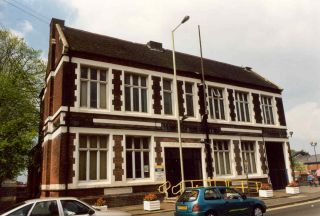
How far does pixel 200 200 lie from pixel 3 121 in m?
17.5

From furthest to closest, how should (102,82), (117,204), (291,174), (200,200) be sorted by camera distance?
(291,174), (102,82), (117,204), (200,200)

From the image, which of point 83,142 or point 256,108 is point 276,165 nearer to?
point 256,108

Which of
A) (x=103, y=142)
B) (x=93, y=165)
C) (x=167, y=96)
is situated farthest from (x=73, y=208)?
(x=167, y=96)

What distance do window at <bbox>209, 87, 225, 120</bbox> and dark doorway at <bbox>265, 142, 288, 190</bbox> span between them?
612 centimetres

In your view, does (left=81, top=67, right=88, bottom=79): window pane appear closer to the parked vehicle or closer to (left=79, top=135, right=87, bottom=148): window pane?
(left=79, top=135, right=87, bottom=148): window pane

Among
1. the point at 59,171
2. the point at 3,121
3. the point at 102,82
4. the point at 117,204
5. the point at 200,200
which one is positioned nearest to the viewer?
the point at 200,200

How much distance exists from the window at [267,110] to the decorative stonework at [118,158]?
15280mm

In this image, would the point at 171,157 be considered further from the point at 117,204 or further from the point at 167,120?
the point at 117,204

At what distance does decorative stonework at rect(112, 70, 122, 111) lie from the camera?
1959 centimetres

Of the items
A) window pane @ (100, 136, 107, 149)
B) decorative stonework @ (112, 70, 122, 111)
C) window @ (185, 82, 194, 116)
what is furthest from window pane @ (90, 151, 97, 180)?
window @ (185, 82, 194, 116)

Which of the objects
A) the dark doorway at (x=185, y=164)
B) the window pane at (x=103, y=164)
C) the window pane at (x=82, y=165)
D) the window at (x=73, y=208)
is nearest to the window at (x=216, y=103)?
the dark doorway at (x=185, y=164)

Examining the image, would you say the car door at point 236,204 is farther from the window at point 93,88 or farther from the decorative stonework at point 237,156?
the decorative stonework at point 237,156

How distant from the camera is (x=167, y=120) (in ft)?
70.5

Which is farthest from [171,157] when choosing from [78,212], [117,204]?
[78,212]
